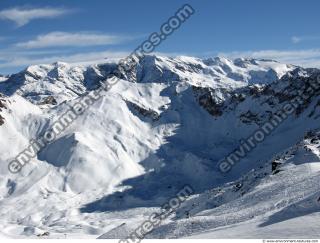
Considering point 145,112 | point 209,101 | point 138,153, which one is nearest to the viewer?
point 138,153

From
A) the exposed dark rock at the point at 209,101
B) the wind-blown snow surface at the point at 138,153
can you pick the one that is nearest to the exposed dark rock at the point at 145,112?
the wind-blown snow surface at the point at 138,153

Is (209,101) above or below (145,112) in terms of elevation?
below

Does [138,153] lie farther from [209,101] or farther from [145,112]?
[209,101]

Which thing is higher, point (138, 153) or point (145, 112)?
point (145, 112)

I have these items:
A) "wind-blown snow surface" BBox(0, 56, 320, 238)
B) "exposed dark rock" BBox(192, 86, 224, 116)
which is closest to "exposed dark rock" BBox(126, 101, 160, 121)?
"wind-blown snow surface" BBox(0, 56, 320, 238)

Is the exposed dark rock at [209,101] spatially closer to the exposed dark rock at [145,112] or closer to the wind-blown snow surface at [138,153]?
the wind-blown snow surface at [138,153]

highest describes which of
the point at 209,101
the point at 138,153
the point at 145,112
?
the point at 145,112

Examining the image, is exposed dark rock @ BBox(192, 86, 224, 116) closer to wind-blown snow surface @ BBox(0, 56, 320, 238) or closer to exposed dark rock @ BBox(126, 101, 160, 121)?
wind-blown snow surface @ BBox(0, 56, 320, 238)

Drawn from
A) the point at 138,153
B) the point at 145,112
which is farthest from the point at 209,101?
the point at 138,153

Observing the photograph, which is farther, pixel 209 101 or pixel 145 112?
pixel 209 101

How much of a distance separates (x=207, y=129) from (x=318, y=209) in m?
138

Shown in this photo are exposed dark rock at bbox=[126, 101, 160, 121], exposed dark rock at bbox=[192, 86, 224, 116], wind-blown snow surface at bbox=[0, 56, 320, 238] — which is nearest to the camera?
wind-blown snow surface at bbox=[0, 56, 320, 238]

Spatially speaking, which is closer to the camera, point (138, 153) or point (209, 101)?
point (138, 153)

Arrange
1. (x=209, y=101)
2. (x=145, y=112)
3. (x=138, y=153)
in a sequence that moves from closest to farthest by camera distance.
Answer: (x=138, y=153) → (x=145, y=112) → (x=209, y=101)
